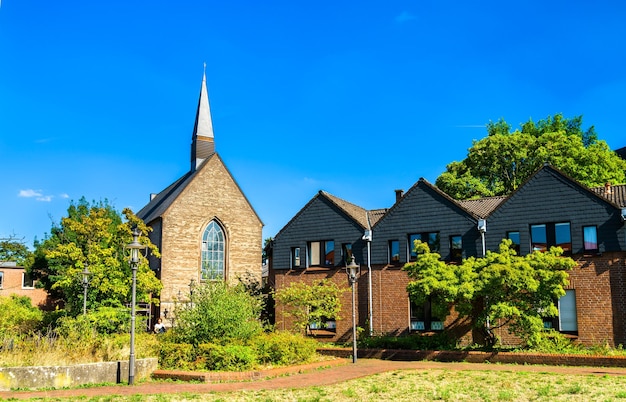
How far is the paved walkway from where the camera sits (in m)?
15.2

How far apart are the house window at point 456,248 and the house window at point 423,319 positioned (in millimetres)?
2473

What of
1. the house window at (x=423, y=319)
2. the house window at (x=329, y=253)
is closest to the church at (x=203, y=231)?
the house window at (x=329, y=253)

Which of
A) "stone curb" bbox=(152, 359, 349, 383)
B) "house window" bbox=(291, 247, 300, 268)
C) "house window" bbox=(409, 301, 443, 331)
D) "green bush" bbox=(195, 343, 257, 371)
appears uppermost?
"house window" bbox=(291, 247, 300, 268)

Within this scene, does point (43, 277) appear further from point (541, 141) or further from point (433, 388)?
point (433, 388)

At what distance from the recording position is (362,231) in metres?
33.2

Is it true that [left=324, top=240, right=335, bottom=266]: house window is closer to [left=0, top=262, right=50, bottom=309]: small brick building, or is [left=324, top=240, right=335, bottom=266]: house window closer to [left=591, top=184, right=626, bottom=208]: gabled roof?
[left=591, top=184, right=626, bottom=208]: gabled roof

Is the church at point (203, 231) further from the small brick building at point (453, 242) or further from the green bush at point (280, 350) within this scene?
the green bush at point (280, 350)

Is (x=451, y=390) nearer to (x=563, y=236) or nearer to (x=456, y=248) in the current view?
(x=563, y=236)

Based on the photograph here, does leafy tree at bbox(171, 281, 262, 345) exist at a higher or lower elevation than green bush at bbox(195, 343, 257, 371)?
higher

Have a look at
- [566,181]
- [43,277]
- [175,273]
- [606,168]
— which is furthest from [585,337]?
[43,277]

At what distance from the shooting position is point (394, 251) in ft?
105

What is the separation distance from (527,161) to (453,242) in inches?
603

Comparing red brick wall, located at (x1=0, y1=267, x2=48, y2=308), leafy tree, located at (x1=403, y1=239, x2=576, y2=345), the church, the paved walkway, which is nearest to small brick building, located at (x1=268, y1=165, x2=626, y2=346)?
leafy tree, located at (x1=403, y1=239, x2=576, y2=345)

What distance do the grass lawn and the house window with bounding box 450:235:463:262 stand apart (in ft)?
40.0
